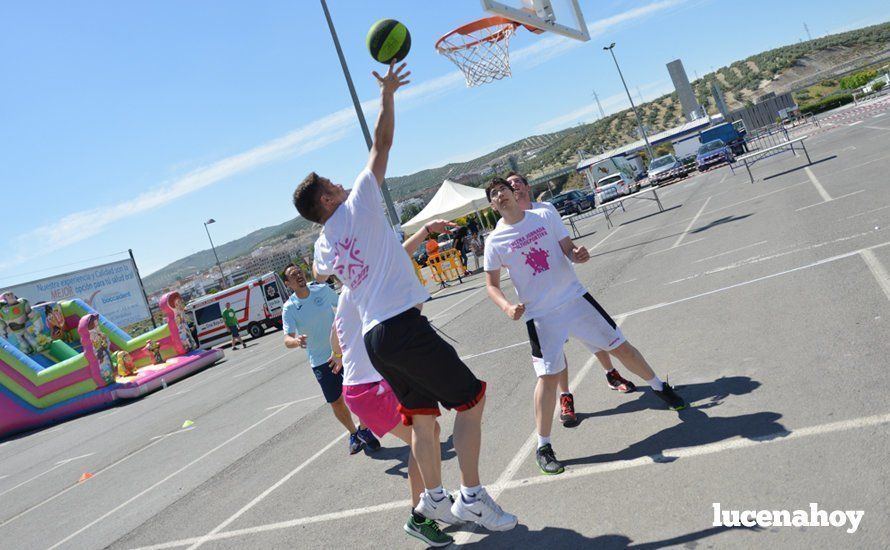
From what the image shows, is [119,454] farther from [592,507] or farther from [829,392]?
[829,392]

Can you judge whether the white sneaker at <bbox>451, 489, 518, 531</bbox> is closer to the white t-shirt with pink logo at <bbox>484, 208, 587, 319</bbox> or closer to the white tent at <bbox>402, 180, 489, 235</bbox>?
the white t-shirt with pink logo at <bbox>484, 208, 587, 319</bbox>

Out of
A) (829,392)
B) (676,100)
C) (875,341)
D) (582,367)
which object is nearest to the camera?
(829,392)

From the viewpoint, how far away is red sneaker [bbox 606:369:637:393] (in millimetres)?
5527

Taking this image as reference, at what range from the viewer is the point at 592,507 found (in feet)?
12.2

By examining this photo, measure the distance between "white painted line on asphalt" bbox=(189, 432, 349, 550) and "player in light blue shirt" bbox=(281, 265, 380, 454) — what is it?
0.53 metres

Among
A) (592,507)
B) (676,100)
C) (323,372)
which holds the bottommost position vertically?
(592,507)

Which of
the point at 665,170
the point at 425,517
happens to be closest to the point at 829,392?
the point at 425,517

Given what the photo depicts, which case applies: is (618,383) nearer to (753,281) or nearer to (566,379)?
(566,379)

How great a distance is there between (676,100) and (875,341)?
13693 centimetres

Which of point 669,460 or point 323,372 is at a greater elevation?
point 323,372

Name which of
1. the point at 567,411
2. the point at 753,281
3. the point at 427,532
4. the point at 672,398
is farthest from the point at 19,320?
the point at 672,398

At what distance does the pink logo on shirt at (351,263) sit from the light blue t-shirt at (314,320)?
120 inches

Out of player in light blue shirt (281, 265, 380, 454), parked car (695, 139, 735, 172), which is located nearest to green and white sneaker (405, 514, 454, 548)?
player in light blue shirt (281, 265, 380, 454)

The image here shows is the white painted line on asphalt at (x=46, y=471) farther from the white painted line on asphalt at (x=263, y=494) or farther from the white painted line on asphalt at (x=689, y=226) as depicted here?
the white painted line on asphalt at (x=689, y=226)
